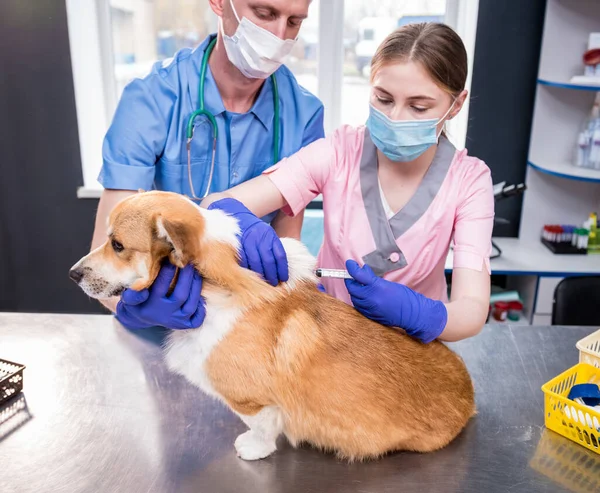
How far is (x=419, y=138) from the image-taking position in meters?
1.46

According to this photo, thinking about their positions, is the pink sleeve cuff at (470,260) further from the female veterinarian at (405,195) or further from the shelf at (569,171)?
the shelf at (569,171)

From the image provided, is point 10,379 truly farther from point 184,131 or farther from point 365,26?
point 365,26

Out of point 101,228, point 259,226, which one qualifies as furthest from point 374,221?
point 101,228

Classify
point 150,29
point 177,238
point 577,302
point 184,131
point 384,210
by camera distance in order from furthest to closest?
point 150,29, point 577,302, point 184,131, point 384,210, point 177,238

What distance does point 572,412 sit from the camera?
1.30 meters

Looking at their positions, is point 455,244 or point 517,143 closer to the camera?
point 455,244

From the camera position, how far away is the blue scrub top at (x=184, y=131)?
167cm

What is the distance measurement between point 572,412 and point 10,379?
1315 millimetres

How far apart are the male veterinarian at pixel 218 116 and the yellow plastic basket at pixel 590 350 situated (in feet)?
2.96

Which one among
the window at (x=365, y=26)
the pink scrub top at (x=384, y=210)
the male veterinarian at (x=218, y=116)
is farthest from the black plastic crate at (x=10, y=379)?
the window at (x=365, y=26)

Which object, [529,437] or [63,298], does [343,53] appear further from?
[529,437]

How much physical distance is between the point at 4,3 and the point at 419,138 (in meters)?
2.90

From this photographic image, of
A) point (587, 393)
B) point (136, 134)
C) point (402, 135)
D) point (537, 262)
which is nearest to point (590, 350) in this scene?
point (587, 393)

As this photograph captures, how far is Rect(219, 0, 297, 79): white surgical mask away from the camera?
1.57 metres
